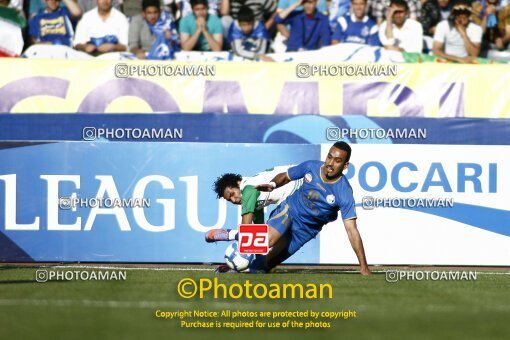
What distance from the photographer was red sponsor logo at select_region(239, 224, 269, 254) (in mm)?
12495

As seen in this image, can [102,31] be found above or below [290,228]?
above

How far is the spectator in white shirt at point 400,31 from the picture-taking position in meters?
14.9

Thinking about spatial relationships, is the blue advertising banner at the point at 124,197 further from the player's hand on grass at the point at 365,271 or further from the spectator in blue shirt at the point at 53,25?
the spectator in blue shirt at the point at 53,25

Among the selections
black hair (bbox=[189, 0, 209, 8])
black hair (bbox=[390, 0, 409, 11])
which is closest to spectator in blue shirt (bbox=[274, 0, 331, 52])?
black hair (bbox=[390, 0, 409, 11])

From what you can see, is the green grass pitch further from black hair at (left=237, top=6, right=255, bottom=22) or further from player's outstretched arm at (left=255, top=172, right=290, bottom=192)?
black hair at (left=237, top=6, right=255, bottom=22)

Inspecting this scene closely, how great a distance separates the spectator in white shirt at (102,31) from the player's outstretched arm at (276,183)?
3.40 metres

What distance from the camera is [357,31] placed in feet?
49.1

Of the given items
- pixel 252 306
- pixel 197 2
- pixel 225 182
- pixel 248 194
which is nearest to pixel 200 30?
pixel 197 2

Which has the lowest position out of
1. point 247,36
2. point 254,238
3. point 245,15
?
point 254,238

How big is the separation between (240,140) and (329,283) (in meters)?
2.64

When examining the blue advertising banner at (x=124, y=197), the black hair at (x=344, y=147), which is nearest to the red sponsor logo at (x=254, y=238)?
the blue advertising banner at (x=124, y=197)

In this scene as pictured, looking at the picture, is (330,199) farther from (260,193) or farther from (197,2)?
(197,2)

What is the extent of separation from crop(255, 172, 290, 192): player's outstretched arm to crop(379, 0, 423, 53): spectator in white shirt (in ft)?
10.3

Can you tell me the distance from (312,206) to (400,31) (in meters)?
3.55
